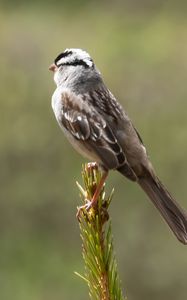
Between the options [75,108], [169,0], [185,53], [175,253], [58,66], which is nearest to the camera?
[75,108]

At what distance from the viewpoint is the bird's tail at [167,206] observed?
4909 millimetres

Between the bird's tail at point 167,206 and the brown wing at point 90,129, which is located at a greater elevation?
the brown wing at point 90,129

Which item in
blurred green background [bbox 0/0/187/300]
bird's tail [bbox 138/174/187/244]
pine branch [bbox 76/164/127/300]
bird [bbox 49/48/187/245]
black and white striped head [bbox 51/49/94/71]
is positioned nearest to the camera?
pine branch [bbox 76/164/127/300]

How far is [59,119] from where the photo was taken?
5531 millimetres

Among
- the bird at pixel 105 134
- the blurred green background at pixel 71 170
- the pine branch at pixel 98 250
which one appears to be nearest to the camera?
the pine branch at pixel 98 250

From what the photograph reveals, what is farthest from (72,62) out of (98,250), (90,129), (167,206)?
(98,250)

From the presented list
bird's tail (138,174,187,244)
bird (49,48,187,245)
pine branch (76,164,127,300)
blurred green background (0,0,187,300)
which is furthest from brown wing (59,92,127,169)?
blurred green background (0,0,187,300)

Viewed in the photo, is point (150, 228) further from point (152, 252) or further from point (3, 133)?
point (3, 133)

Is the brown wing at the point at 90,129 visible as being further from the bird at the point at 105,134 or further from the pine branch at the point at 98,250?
the pine branch at the point at 98,250

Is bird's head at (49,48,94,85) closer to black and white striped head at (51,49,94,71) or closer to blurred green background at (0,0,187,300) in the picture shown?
black and white striped head at (51,49,94,71)

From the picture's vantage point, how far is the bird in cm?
518

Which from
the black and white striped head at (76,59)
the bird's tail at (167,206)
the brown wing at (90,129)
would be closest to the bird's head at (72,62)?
the black and white striped head at (76,59)

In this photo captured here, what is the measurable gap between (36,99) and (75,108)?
6913 millimetres

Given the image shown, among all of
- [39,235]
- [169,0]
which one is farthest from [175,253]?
[169,0]
